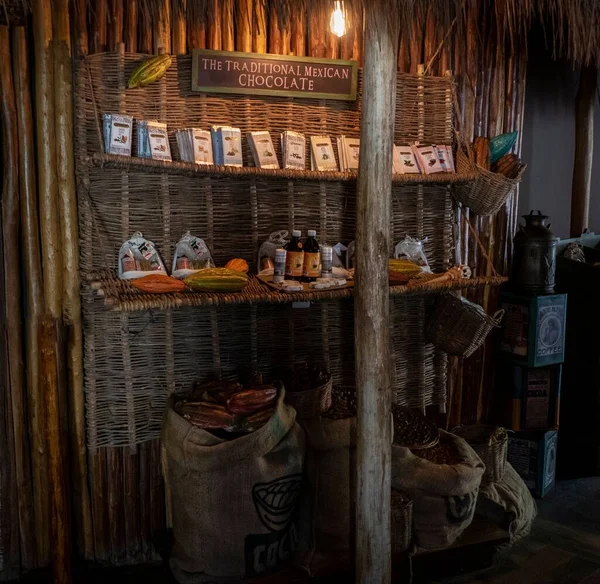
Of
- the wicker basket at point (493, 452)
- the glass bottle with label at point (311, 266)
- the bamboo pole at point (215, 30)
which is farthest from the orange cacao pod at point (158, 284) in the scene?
the wicker basket at point (493, 452)

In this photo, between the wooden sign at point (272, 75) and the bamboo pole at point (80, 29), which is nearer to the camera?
the bamboo pole at point (80, 29)

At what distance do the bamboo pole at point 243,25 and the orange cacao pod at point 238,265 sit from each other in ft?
3.86

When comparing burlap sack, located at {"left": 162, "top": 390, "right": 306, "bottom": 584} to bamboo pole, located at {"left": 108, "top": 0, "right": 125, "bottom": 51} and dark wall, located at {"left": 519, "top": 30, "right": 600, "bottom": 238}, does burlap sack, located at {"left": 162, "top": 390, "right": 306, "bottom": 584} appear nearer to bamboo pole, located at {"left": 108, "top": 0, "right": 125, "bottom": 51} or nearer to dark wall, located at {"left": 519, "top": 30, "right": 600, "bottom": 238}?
bamboo pole, located at {"left": 108, "top": 0, "right": 125, "bottom": 51}

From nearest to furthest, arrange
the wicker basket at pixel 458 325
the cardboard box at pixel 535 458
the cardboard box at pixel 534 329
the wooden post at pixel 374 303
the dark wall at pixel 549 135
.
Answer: the wooden post at pixel 374 303, the wicker basket at pixel 458 325, the cardboard box at pixel 534 329, the cardboard box at pixel 535 458, the dark wall at pixel 549 135

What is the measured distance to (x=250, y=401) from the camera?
3527 millimetres

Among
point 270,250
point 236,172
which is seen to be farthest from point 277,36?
point 270,250

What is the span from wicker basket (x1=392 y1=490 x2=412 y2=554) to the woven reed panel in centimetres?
96

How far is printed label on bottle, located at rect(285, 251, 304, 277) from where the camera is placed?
371cm

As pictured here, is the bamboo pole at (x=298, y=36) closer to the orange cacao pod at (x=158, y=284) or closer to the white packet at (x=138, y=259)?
the white packet at (x=138, y=259)

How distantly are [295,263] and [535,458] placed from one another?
235 centimetres

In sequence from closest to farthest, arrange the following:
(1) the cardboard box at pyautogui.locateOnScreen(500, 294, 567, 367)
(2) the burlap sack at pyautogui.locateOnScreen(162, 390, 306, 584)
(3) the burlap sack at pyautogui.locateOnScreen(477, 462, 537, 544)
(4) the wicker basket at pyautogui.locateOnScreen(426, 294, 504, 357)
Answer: (2) the burlap sack at pyautogui.locateOnScreen(162, 390, 306, 584) → (4) the wicker basket at pyautogui.locateOnScreen(426, 294, 504, 357) → (3) the burlap sack at pyautogui.locateOnScreen(477, 462, 537, 544) → (1) the cardboard box at pyautogui.locateOnScreen(500, 294, 567, 367)

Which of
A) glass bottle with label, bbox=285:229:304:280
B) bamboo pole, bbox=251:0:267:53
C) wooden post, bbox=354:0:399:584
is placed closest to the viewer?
wooden post, bbox=354:0:399:584

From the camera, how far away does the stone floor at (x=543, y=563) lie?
3.72m

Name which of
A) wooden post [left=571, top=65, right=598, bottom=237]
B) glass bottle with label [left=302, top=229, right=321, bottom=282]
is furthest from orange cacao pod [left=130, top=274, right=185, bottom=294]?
wooden post [left=571, top=65, right=598, bottom=237]
